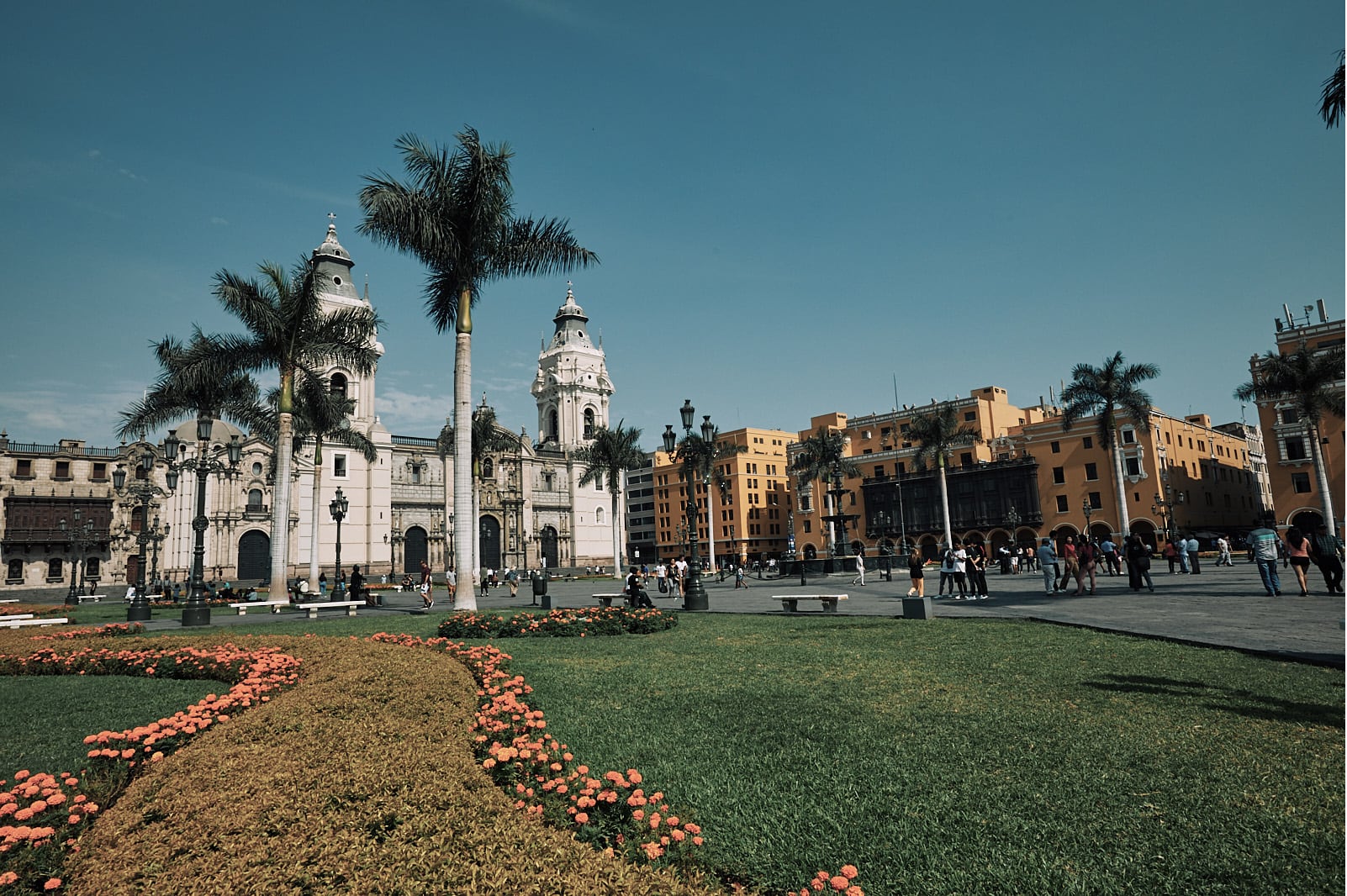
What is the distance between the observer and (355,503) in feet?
190

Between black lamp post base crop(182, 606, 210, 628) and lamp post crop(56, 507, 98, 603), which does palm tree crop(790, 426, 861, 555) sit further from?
lamp post crop(56, 507, 98, 603)

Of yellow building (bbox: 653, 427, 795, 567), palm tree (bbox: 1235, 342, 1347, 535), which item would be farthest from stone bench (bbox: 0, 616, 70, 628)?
yellow building (bbox: 653, 427, 795, 567)

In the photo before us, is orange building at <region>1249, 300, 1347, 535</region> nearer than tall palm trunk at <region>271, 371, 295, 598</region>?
No

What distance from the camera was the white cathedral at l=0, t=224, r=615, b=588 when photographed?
5225 centimetres

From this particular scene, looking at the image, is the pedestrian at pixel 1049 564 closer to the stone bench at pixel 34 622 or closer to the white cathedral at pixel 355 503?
the stone bench at pixel 34 622

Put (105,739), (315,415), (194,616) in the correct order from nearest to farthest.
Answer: (105,739) → (194,616) → (315,415)

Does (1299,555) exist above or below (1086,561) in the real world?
above

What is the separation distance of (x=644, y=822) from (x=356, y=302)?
5864 centimetres

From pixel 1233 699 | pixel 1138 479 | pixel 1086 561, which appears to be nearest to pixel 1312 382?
pixel 1138 479

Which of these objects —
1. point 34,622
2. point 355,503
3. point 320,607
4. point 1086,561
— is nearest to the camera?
point 34,622

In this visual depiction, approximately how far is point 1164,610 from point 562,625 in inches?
461

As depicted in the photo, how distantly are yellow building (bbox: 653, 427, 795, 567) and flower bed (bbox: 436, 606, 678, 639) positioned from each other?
6958 cm

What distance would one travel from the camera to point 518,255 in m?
20.8

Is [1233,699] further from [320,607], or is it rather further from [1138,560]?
[320,607]
